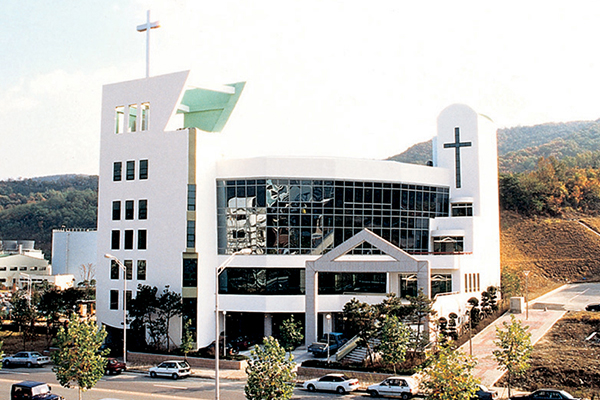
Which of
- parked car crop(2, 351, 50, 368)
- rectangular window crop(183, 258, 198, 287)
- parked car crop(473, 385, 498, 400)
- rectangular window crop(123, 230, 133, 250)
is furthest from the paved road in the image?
rectangular window crop(123, 230, 133, 250)

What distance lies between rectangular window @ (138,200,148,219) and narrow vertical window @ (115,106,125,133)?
686 centimetres

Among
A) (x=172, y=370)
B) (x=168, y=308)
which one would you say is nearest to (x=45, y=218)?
(x=168, y=308)

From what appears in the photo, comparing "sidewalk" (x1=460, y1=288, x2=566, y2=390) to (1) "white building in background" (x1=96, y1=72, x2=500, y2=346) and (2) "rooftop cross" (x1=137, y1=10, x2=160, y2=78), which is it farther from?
(2) "rooftop cross" (x1=137, y1=10, x2=160, y2=78)

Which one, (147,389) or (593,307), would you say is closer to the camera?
(147,389)

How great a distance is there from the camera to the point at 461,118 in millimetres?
57219

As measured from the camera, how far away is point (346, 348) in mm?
41562

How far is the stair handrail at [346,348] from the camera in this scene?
1620 inches

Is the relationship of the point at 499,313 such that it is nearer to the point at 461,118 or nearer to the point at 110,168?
the point at 461,118

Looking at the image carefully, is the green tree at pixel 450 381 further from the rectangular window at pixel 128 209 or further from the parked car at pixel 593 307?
the parked car at pixel 593 307

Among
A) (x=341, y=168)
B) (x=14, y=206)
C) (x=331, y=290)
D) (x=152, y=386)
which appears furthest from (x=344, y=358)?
(x=14, y=206)

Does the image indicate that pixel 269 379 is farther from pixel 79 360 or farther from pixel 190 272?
pixel 190 272

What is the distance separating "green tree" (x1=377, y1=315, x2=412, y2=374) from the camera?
34938 millimetres

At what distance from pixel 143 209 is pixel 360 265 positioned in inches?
724

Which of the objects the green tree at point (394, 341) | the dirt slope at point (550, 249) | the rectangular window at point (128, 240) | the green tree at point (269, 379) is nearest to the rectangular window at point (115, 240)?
the rectangular window at point (128, 240)
